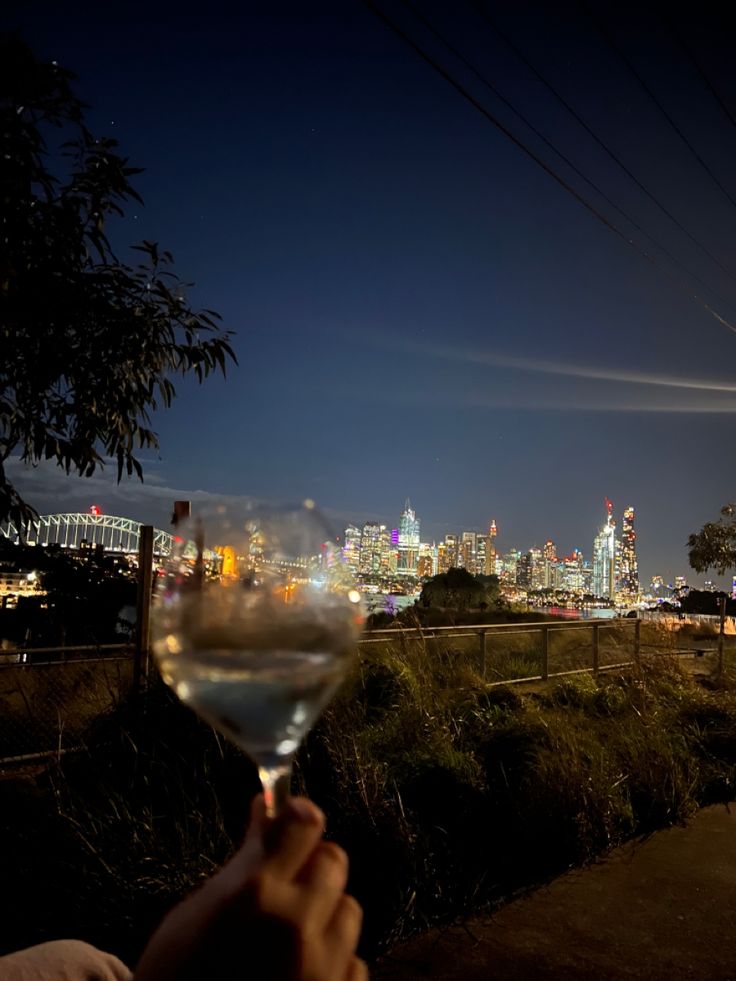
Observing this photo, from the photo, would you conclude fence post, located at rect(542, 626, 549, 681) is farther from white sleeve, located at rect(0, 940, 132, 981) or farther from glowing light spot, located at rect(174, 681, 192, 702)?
glowing light spot, located at rect(174, 681, 192, 702)

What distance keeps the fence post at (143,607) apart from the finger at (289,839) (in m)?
5.02

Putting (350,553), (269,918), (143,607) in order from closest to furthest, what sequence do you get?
1. (269,918)
2. (350,553)
3. (143,607)

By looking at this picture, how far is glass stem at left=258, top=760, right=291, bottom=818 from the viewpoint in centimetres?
82

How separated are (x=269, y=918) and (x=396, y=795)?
362 centimetres

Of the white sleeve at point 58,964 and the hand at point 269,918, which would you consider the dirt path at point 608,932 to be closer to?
the white sleeve at point 58,964

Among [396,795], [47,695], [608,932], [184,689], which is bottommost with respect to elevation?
[608,932]

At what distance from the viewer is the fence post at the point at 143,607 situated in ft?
18.4

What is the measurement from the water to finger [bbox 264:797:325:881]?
0.12 metres

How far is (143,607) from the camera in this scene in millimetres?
6047

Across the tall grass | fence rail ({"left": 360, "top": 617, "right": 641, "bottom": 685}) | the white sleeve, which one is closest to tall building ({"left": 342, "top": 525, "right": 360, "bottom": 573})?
the white sleeve

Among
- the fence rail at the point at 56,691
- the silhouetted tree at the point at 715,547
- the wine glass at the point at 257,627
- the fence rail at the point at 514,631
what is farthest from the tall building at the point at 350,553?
the silhouetted tree at the point at 715,547

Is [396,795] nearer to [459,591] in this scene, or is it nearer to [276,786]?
[276,786]

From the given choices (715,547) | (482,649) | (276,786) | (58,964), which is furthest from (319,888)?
(715,547)

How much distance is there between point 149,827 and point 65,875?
0.38 meters
